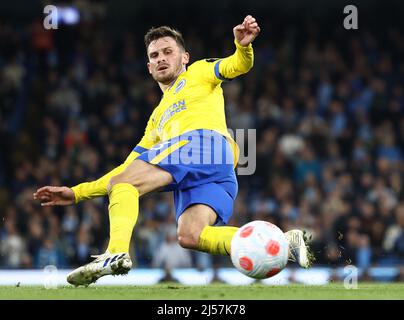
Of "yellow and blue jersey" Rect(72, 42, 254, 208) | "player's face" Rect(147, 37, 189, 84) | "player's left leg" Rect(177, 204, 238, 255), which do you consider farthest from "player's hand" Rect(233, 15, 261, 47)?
"player's left leg" Rect(177, 204, 238, 255)

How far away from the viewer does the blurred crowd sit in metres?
11.9

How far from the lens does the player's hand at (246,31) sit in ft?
20.4

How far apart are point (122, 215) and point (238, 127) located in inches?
326

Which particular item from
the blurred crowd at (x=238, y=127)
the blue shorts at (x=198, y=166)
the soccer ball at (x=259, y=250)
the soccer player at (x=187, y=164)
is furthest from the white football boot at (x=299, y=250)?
the blurred crowd at (x=238, y=127)

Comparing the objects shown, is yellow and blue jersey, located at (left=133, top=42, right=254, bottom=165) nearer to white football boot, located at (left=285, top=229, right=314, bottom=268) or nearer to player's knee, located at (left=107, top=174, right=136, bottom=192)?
player's knee, located at (left=107, top=174, right=136, bottom=192)

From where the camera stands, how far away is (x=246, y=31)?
625cm

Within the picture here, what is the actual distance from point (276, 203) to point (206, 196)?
665 cm

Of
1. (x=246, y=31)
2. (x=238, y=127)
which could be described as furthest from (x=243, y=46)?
(x=238, y=127)

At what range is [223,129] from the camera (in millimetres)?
6789

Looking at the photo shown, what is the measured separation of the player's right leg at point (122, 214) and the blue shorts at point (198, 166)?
10 cm

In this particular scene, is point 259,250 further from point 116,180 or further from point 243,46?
point 243,46

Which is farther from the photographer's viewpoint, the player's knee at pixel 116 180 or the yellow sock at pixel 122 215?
the player's knee at pixel 116 180

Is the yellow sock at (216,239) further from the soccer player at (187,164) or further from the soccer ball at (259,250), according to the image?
the soccer ball at (259,250)
